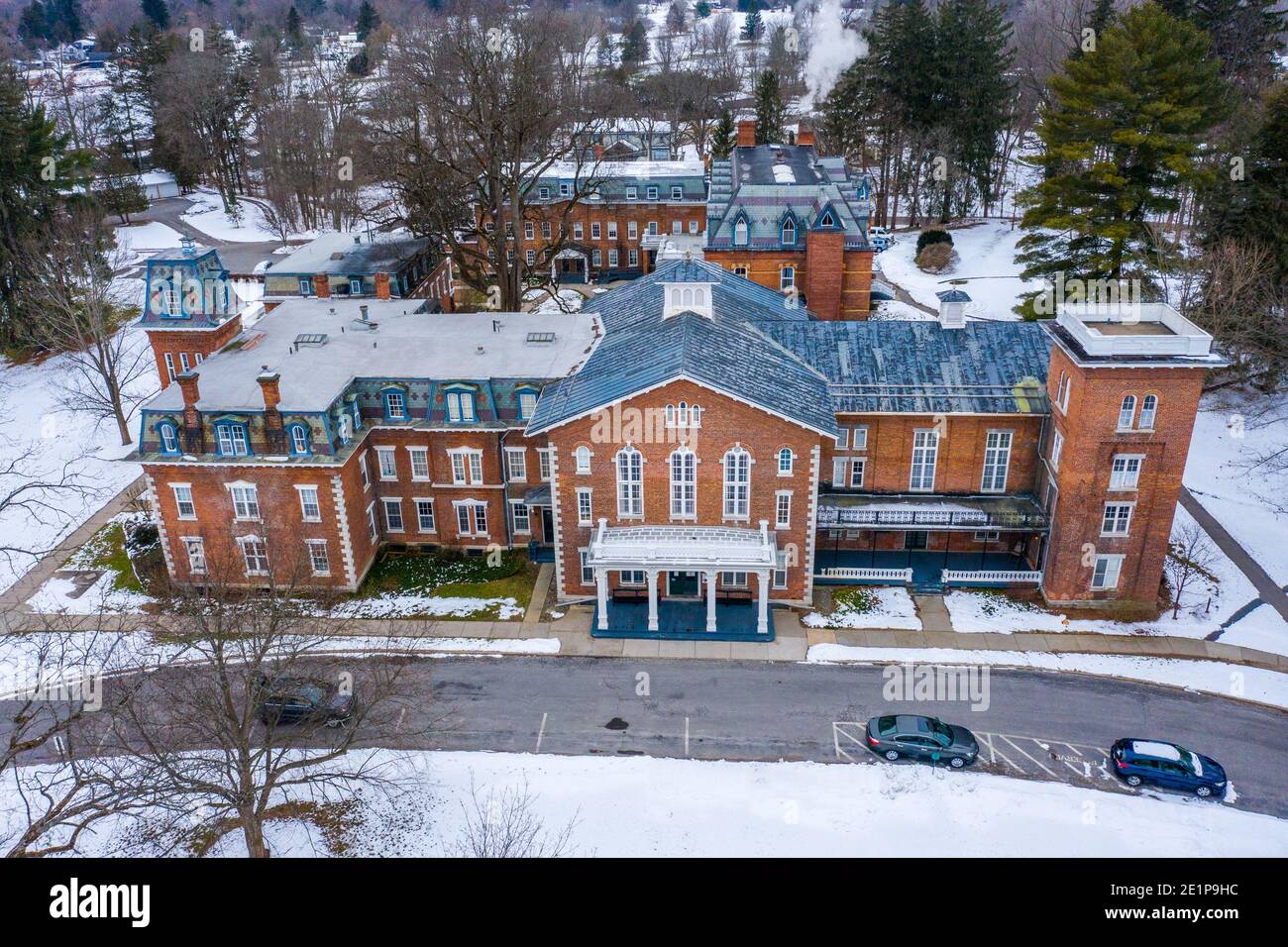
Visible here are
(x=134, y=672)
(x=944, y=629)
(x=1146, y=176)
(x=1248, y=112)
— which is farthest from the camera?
(x=1248, y=112)

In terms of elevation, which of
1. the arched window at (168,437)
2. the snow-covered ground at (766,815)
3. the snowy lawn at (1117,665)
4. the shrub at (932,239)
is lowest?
the snow-covered ground at (766,815)

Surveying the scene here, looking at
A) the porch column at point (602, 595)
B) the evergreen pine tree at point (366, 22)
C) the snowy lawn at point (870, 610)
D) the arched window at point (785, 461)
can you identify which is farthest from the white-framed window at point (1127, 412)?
the evergreen pine tree at point (366, 22)

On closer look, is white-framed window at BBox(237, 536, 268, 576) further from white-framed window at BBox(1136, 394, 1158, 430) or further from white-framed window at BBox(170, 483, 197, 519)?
white-framed window at BBox(1136, 394, 1158, 430)

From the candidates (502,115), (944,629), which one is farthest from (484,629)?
(502,115)

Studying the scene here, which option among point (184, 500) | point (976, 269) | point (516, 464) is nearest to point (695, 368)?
point (516, 464)

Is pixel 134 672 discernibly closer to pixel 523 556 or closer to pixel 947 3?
pixel 523 556

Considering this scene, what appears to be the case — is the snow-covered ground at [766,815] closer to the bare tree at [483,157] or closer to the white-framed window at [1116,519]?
the white-framed window at [1116,519]
